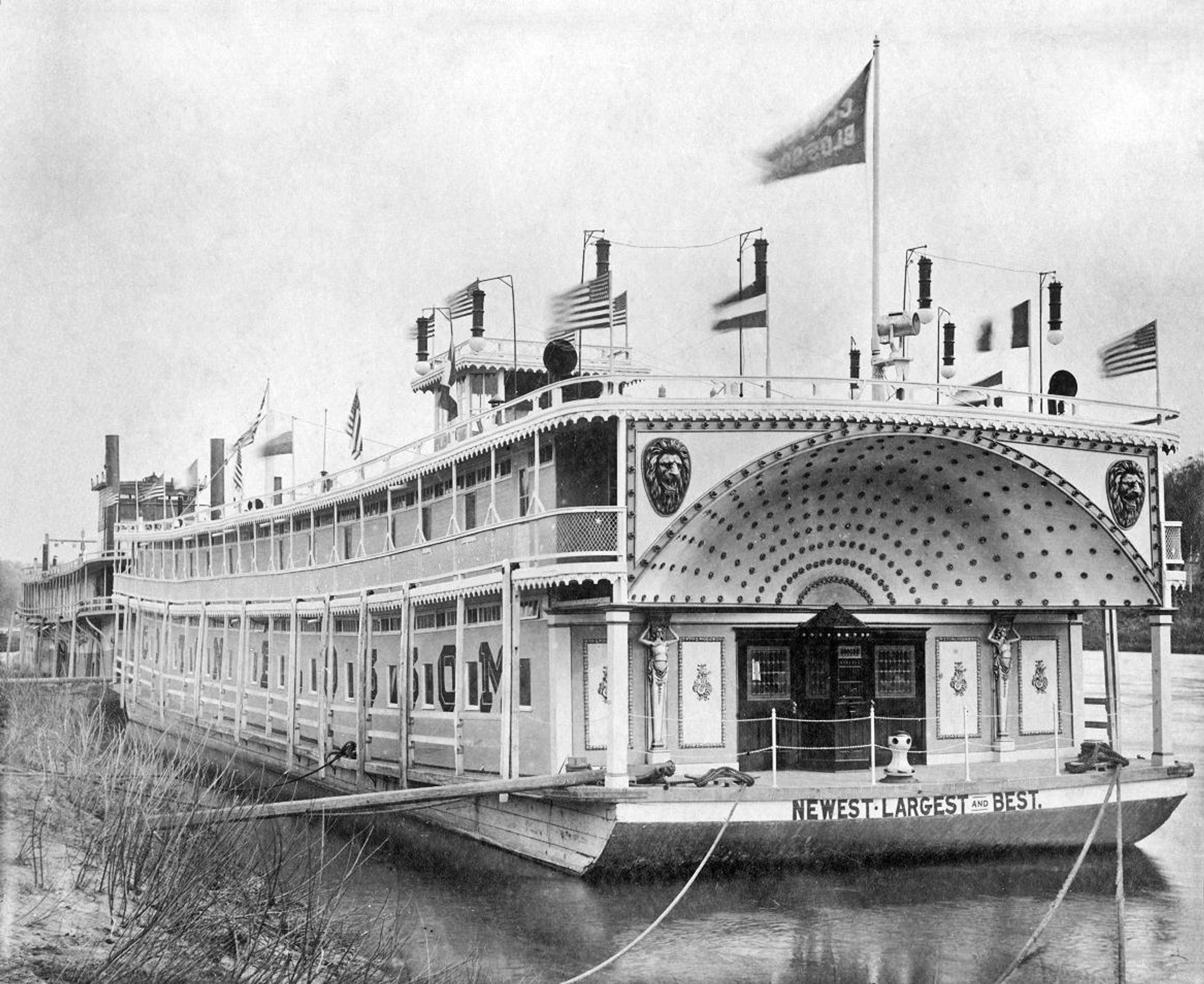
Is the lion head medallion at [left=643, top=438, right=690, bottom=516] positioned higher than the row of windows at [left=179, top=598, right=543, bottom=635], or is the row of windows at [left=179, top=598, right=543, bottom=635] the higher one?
the lion head medallion at [left=643, top=438, right=690, bottom=516]

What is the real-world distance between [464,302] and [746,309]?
6335 millimetres

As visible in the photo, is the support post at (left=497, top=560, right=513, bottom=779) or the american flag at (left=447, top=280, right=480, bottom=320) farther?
the american flag at (left=447, top=280, right=480, bottom=320)

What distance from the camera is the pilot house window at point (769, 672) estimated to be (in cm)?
2102

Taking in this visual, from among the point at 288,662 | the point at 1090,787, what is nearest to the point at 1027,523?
the point at 1090,787

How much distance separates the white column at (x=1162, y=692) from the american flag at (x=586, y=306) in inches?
361

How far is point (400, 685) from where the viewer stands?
23.2 metres

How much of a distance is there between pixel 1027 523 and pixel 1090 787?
3880 mm

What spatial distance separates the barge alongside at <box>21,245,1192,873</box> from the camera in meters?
17.8

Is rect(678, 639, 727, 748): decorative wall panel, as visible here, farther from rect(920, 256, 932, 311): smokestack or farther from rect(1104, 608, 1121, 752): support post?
rect(920, 256, 932, 311): smokestack

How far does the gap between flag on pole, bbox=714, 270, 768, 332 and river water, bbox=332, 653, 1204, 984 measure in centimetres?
750

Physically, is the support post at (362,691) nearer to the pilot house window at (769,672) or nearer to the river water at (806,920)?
the river water at (806,920)

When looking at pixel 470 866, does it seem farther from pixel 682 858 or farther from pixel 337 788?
pixel 337 788

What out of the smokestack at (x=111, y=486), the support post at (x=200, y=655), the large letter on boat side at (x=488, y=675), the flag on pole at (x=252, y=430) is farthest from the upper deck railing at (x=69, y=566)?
the large letter on boat side at (x=488, y=675)

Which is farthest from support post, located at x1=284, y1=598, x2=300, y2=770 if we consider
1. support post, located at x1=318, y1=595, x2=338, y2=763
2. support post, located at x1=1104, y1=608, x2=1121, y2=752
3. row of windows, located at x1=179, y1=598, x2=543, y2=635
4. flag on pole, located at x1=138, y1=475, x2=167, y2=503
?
flag on pole, located at x1=138, y1=475, x2=167, y2=503
